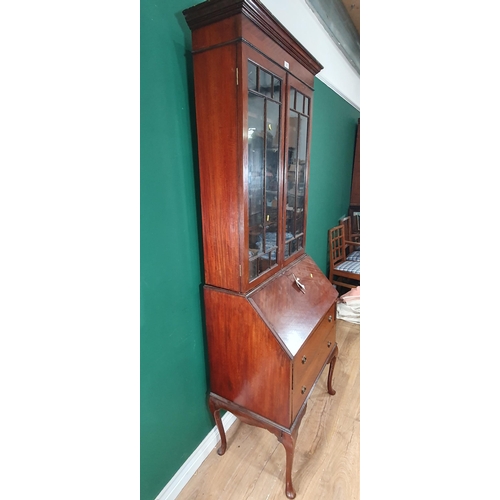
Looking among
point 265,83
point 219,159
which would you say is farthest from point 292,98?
point 219,159

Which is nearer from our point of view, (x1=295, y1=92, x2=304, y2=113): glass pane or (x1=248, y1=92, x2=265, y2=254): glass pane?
(x1=248, y1=92, x2=265, y2=254): glass pane

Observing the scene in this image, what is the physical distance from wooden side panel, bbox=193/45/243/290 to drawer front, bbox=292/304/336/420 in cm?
40

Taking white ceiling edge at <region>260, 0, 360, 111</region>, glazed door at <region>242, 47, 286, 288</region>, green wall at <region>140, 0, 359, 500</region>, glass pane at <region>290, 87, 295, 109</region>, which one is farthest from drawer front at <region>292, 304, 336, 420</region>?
white ceiling edge at <region>260, 0, 360, 111</region>

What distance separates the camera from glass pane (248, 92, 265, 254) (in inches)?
44.9

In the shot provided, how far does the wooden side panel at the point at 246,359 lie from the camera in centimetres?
119

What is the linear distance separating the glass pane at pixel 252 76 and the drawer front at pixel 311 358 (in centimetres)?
101

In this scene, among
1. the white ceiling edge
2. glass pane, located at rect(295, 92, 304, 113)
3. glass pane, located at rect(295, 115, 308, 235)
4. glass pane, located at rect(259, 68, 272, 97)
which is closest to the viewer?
glass pane, located at rect(259, 68, 272, 97)

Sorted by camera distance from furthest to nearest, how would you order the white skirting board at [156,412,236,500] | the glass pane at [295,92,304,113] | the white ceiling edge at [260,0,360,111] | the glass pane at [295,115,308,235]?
the white ceiling edge at [260,0,360,111]
the glass pane at [295,115,308,235]
the glass pane at [295,92,304,113]
the white skirting board at [156,412,236,500]

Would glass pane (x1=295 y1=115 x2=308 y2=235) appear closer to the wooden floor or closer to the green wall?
the green wall
